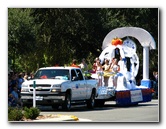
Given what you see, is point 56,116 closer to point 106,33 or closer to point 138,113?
point 138,113

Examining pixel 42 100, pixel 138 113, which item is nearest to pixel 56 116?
pixel 42 100

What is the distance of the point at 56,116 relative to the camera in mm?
20438

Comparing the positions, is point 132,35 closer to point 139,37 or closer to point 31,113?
point 139,37

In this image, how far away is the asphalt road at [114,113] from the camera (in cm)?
2069

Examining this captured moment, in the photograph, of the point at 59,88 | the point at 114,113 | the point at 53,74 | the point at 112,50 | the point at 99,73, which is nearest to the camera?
the point at 59,88

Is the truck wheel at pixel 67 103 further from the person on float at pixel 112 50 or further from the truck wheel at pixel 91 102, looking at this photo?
the person on float at pixel 112 50

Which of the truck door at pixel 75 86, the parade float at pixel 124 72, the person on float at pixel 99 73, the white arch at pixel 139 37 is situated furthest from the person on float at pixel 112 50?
the truck door at pixel 75 86

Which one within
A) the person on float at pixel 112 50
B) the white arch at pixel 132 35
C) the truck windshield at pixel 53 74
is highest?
the white arch at pixel 132 35

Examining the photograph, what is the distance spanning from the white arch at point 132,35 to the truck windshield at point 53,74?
6624mm

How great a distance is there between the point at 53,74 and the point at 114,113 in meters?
2.54

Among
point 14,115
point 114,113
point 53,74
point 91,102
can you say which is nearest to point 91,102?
point 91,102

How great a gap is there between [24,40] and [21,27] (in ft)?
1.64

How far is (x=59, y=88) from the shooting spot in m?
22.8

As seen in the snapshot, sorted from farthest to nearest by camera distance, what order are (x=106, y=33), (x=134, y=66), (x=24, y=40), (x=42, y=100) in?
(x=106, y=33), (x=134, y=66), (x=24, y=40), (x=42, y=100)
